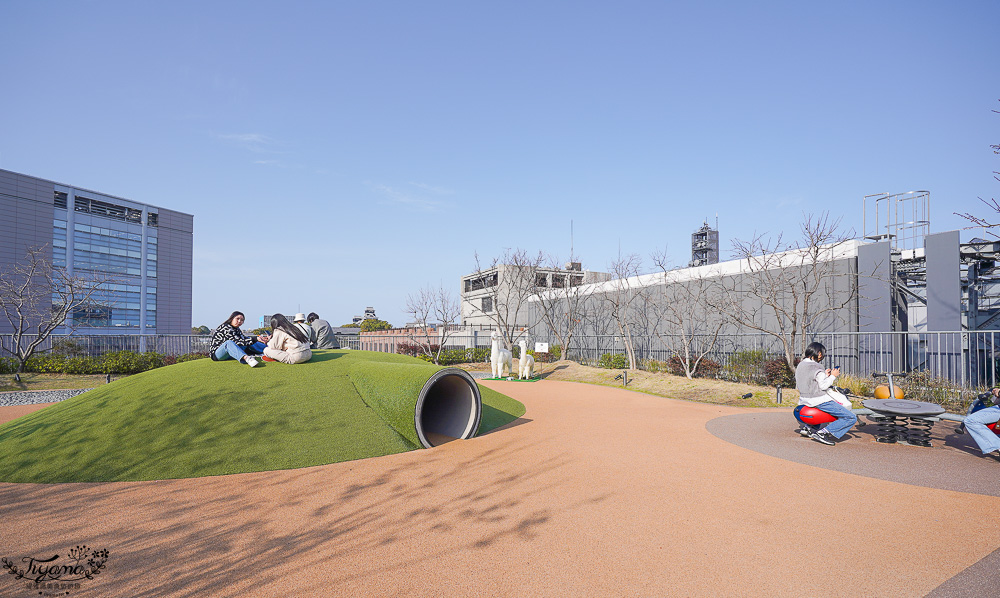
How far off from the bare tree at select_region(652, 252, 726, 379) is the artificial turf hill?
43.0 ft

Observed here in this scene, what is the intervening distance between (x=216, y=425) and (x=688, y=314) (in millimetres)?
18292

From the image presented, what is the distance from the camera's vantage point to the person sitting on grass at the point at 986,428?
6613 mm

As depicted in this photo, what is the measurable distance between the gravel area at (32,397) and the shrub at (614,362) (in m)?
19.6

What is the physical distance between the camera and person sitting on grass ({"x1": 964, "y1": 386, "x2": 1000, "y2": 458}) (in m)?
6.61

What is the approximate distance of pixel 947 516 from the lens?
4.66 m

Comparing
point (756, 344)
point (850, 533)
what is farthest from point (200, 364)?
point (756, 344)

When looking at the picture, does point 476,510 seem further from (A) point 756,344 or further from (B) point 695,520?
(A) point 756,344

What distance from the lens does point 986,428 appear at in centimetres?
675

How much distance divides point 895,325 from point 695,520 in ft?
50.7

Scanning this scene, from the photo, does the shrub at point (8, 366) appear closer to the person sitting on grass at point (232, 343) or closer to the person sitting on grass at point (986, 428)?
the person sitting on grass at point (232, 343)

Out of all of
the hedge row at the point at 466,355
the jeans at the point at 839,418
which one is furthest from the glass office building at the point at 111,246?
the jeans at the point at 839,418

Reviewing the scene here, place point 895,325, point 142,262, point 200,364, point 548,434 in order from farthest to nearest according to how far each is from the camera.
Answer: point 142,262, point 895,325, point 200,364, point 548,434

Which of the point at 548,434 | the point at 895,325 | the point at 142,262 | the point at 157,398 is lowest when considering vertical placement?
the point at 548,434

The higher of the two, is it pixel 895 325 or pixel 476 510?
pixel 895 325
